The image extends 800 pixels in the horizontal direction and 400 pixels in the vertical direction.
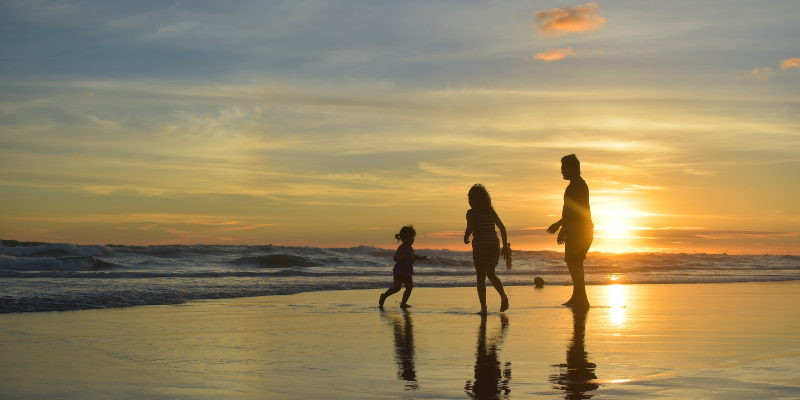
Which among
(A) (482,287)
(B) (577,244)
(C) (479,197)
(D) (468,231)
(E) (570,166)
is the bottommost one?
(A) (482,287)

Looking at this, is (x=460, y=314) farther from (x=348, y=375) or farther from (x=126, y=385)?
(x=126, y=385)

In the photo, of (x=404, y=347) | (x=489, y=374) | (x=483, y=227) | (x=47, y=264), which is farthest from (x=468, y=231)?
(x=47, y=264)

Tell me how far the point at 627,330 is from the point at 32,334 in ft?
18.2

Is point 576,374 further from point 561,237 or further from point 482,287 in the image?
point 561,237

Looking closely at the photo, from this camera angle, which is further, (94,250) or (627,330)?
(94,250)

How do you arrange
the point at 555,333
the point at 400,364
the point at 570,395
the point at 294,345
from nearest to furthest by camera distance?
the point at 570,395 → the point at 400,364 → the point at 294,345 → the point at 555,333

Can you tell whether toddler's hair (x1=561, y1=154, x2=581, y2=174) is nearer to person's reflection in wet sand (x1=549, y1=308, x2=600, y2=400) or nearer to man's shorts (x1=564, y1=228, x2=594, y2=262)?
man's shorts (x1=564, y1=228, x2=594, y2=262)

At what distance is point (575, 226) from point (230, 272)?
13539 mm

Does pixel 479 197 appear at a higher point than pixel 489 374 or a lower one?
higher

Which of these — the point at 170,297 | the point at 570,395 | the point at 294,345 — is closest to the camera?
the point at 570,395

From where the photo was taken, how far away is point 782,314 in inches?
291

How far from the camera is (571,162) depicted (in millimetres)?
8312

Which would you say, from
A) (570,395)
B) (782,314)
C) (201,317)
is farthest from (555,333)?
(201,317)

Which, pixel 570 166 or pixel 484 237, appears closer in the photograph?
pixel 484 237
